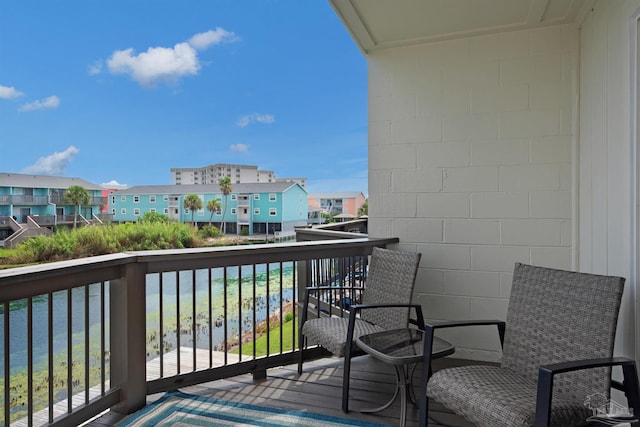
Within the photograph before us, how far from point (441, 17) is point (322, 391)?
277cm

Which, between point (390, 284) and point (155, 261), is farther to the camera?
point (390, 284)

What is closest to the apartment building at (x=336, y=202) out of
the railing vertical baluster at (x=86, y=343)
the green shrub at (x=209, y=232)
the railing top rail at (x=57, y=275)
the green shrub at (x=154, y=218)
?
the green shrub at (x=209, y=232)

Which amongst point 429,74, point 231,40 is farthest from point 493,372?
point 231,40

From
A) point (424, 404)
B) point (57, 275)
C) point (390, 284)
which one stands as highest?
point (57, 275)

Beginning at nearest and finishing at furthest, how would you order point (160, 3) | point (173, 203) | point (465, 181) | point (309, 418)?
point (309, 418), point (465, 181), point (173, 203), point (160, 3)

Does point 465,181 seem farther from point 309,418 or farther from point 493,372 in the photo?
point 309,418

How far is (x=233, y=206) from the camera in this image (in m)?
5.45

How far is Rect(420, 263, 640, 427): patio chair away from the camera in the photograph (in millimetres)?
1489

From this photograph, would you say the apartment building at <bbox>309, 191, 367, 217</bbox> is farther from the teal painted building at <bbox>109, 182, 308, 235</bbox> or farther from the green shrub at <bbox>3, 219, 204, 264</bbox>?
the green shrub at <bbox>3, 219, 204, 264</bbox>

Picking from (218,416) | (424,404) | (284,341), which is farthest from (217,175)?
(424,404)

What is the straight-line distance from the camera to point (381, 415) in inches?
90.5

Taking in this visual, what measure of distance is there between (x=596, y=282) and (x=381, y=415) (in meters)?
1.35

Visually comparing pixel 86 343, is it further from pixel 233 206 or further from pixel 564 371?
pixel 233 206

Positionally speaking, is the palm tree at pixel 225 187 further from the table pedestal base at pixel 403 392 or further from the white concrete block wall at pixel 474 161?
the table pedestal base at pixel 403 392
